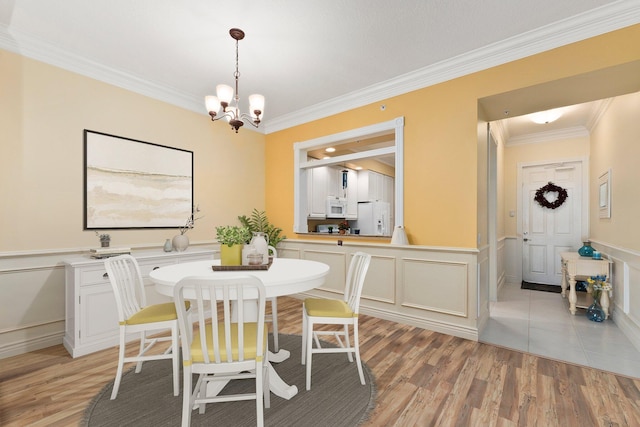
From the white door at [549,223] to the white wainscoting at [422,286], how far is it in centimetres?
370

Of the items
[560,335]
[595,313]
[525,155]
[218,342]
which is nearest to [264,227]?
[218,342]

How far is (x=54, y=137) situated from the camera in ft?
9.43

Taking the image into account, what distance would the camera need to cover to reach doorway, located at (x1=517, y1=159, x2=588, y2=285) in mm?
5352

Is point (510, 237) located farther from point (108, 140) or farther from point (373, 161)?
point (108, 140)

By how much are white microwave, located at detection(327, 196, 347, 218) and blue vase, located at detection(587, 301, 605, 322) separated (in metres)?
4.01

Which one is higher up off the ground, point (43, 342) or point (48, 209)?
point (48, 209)

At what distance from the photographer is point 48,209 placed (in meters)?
2.84

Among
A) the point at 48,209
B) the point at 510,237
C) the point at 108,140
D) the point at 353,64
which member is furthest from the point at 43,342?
the point at 510,237

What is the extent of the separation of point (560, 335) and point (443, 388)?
191cm

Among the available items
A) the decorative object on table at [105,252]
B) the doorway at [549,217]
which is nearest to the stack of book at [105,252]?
the decorative object on table at [105,252]

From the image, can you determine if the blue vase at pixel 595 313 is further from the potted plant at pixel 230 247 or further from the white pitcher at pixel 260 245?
the potted plant at pixel 230 247

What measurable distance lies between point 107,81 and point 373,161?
5335mm

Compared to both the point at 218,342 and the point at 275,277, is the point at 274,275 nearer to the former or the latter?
the point at 275,277

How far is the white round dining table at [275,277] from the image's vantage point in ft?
5.77
